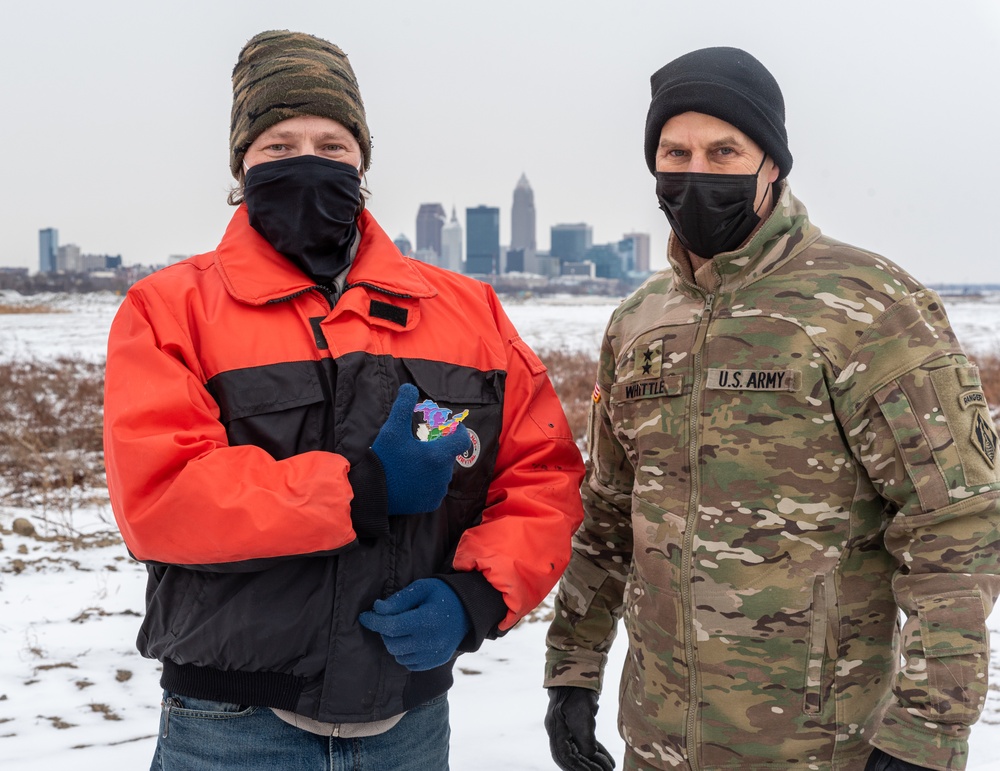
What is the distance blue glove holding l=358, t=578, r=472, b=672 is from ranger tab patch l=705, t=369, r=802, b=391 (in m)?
0.79

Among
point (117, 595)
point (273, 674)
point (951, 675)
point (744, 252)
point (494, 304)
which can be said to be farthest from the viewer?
point (117, 595)

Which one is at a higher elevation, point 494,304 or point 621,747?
point 494,304

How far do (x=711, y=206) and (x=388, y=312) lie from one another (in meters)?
0.82

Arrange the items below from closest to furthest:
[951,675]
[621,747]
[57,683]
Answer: [951,675], [621,747], [57,683]

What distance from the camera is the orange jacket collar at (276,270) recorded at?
6.31ft

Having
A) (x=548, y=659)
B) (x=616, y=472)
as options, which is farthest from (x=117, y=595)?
(x=616, y=472)

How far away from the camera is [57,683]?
12.6ft

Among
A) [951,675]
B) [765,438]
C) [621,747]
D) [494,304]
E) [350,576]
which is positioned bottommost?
[621,747]

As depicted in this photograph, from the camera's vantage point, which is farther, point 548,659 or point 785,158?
point 548,659

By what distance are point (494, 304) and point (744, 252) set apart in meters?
0.69

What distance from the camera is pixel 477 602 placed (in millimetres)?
1922

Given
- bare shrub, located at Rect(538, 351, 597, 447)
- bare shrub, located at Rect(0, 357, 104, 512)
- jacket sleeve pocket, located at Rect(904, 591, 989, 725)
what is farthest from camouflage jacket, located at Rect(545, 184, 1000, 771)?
bare shrub, located at Rect(538, 351, 597, 447)

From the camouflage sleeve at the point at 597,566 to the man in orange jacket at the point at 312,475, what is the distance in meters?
0.24

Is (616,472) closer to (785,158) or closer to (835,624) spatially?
(835,624)
